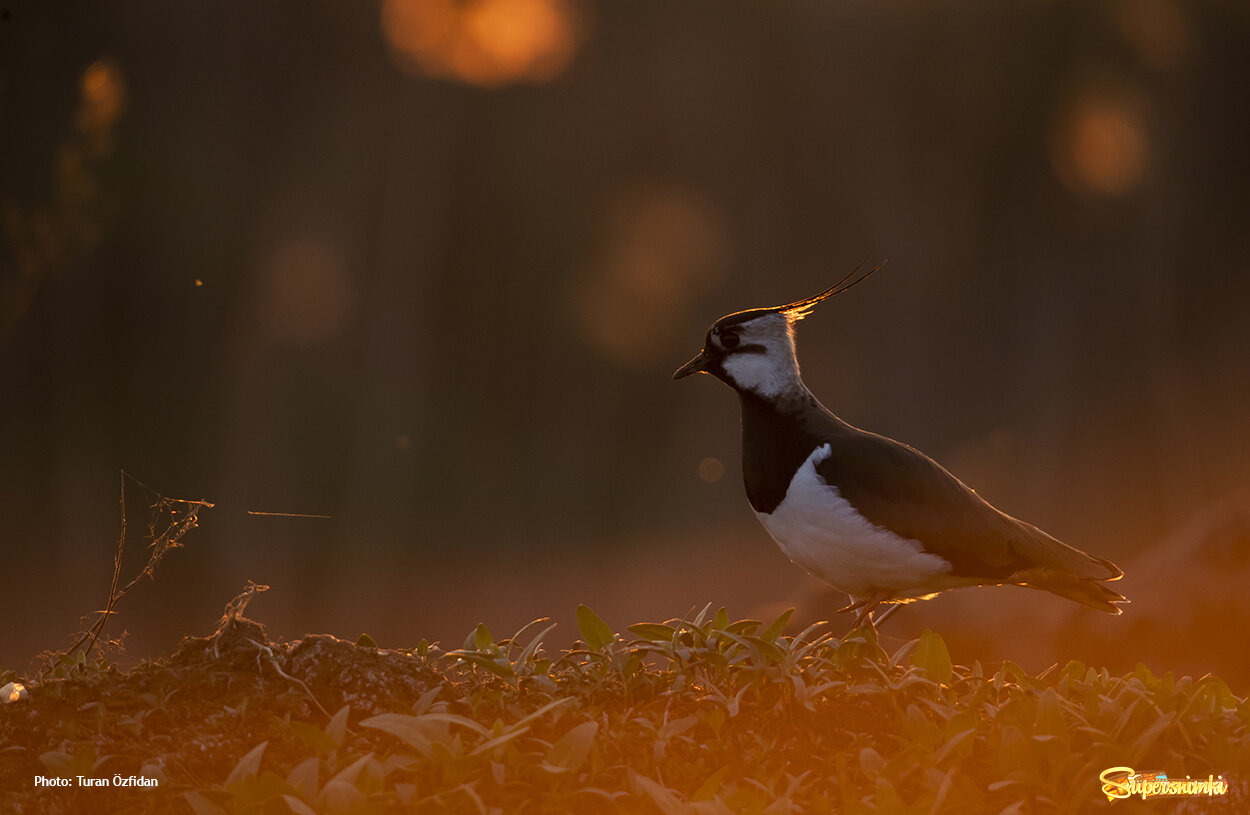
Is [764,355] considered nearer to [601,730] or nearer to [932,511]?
[932,511]

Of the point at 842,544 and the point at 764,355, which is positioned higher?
the point at 764,355

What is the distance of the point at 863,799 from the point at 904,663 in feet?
4.08

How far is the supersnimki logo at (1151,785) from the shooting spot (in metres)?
2.47

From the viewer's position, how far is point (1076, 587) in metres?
3.89

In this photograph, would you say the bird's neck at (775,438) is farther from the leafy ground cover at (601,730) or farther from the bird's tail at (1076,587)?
the bird's tail at (1076,587)

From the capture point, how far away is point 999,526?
3.79 m

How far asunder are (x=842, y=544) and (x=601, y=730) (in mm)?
1416

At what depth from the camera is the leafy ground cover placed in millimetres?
2219

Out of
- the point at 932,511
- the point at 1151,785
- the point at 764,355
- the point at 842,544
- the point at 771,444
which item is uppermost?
the point at 764,355

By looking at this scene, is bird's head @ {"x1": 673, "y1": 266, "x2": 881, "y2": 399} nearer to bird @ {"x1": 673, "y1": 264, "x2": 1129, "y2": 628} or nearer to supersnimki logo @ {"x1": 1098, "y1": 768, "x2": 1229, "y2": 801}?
bird @ {"x1": 673, "y1": 264, "x2": 1129, "y2": 628}

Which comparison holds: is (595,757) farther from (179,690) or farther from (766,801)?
(179,690)

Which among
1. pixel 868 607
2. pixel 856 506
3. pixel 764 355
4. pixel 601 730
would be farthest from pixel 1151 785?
pixel 764 355

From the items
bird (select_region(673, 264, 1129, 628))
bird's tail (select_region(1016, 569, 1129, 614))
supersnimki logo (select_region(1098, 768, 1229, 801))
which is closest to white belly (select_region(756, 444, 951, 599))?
bird (select_region(673, 264, 1129, 628))

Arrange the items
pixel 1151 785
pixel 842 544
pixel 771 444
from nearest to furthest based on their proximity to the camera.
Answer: pixel 1151 785
pixel 842 544
pixel 771 444
